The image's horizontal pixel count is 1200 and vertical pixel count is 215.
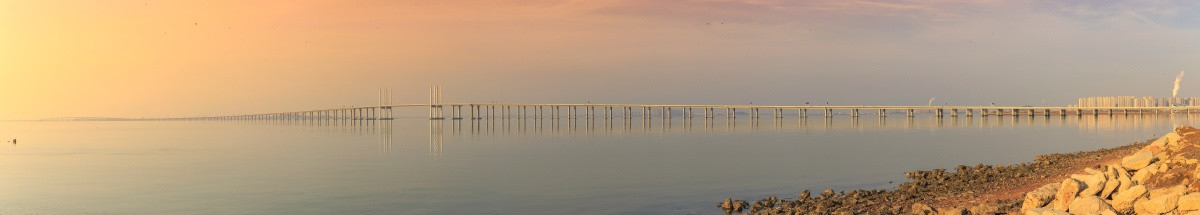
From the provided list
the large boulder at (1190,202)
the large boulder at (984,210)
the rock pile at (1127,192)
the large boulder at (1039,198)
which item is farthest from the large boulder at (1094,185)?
the large boulder at (1190,202)

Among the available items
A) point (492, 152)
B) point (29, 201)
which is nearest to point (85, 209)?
point (29, 201)

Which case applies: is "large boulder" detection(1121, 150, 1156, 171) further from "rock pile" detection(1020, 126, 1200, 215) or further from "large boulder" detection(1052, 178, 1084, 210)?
"large boulder" detection(1052, 178, 1084, 210)

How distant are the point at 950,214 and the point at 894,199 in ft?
19.7

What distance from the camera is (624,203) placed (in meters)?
25.2

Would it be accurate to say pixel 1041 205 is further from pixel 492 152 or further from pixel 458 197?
pixel 492 152

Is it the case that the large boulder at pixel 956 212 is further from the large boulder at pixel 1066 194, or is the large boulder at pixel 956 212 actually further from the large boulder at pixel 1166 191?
the large boulder at pixel 1166 191

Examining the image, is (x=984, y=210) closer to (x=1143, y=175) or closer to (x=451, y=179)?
(x=1143, y=175)

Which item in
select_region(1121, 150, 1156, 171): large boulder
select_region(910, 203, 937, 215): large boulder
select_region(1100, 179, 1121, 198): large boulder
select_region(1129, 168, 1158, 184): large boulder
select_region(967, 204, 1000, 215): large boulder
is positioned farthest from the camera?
select_region(1121, 150, 1156, 171): large boulder

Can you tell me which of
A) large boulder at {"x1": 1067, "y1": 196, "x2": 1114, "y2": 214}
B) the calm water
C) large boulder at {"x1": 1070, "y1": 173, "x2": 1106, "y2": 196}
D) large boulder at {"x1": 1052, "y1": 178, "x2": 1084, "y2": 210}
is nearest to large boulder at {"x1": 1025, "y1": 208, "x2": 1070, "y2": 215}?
large boulder at {"x1": 1067, "y1": 196, "x2": 1114, "y2": 214}

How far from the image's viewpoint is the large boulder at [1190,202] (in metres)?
14.6

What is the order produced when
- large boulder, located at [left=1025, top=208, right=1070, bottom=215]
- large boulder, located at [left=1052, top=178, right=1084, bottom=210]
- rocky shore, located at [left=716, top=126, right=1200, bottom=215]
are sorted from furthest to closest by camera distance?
1. large boulder, located at [left=1052, top=178, right=1084, bottom=210]
2. rocky shore, located at [left=716, top=126, right=1200, bottom=215]
3. large boulder, located at [left=1025, top=208, right=1070, bottom=215]

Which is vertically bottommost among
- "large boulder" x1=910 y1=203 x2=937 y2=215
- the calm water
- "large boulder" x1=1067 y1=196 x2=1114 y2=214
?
the calm water

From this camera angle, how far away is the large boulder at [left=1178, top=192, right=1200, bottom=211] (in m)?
14.6

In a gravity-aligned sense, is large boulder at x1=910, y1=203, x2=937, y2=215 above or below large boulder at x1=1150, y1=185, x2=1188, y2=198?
below
